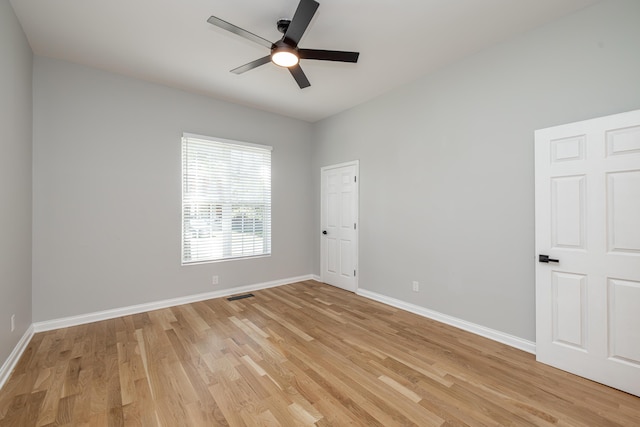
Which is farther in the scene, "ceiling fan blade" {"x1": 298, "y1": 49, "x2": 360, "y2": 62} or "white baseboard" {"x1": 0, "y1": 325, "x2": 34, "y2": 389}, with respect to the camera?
"ceiling fan blade" {"x1": 298, "y1": 49, "x2": 360, "y2": 62}

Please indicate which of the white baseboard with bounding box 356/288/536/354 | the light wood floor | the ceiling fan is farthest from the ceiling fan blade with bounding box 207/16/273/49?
the white baseboard with bounding box 356/288/536/354

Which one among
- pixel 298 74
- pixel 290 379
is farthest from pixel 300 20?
pixel 290 379

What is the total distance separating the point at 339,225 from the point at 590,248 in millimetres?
3267

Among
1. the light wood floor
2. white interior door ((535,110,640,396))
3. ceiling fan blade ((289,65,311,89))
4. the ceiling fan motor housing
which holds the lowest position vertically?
the light wood floor

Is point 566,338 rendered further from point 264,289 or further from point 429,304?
point 264,289

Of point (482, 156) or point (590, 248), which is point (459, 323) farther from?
point (482, 156)

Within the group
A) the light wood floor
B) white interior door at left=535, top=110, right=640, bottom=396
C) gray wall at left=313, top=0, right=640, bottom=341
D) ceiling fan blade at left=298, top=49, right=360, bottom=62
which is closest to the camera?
the light wood floor

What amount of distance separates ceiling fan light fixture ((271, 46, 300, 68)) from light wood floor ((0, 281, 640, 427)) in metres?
2.78

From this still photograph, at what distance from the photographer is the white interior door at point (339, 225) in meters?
4.64

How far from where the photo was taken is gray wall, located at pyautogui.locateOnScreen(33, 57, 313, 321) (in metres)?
3.18

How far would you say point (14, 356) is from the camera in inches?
96.8

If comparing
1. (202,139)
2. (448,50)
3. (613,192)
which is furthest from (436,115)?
(202,139)

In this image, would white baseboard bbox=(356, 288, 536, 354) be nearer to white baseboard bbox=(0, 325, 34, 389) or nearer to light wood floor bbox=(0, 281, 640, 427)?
light wood floor bbox=(0, 281, 640, 427)

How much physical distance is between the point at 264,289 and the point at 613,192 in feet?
14.6
